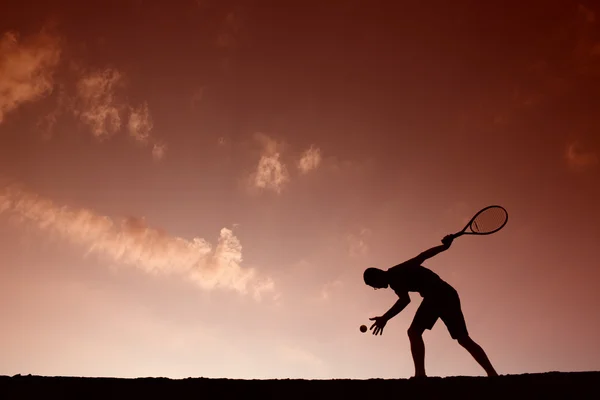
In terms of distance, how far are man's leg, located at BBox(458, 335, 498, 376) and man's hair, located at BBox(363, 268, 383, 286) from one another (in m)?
1.31

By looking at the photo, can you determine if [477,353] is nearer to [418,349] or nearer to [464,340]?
[464,340]

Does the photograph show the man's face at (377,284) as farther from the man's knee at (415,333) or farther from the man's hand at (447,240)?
the man's hand at (447,240)

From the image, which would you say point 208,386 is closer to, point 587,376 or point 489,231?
point 587,376

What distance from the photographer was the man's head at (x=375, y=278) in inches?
253

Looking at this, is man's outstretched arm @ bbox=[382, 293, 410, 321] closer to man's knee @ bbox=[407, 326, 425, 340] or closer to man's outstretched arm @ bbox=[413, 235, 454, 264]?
man's knee @ bbox=[407, 326, 425, 340]

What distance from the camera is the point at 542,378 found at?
13.4ft

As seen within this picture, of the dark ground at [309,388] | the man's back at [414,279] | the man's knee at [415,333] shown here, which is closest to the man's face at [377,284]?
the man's back at [414,279]

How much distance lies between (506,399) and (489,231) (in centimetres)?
467

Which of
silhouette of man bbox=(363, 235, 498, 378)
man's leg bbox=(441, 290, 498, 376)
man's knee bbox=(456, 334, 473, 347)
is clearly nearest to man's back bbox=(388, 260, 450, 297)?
silhouette of man bbox=(363, 235, 498, 378)

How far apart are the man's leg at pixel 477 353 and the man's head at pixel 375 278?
1.19 metres

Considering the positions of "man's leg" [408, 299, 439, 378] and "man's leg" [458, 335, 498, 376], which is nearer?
"man's leg" [458, 335, 498, 376]

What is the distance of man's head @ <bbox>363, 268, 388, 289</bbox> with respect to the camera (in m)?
6.41

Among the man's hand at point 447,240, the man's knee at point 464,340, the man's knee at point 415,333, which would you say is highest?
the man's hand at point 447,240

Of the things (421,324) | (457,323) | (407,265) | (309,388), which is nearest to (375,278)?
(407,265)
